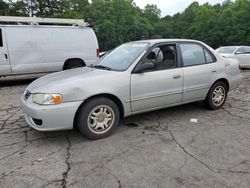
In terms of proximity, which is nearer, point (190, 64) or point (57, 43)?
point (190, 64)

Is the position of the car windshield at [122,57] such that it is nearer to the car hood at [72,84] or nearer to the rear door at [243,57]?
the car hood at [72,84]

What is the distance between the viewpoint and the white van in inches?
322

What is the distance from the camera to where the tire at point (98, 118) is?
3.76 meters

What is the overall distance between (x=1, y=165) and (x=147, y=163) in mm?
1886

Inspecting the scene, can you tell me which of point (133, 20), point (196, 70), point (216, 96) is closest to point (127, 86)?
point (196, 70)

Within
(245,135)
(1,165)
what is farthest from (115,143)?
(245,135)

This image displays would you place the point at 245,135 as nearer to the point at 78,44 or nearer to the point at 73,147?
the point at 73,147

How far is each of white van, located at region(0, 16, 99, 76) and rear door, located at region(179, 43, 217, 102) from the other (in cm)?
522

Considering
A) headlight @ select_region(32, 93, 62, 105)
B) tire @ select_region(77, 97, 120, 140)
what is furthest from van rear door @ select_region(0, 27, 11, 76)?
tire @ select_region(77, 97, 120, 140)

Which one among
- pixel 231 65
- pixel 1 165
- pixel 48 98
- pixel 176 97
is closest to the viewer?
pixel 1 165

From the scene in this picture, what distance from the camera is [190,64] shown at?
16.1 ft

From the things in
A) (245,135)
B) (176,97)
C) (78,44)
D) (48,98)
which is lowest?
(245,135)

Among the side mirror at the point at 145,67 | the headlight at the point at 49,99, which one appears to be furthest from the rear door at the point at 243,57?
the headlight at the point at 49,99

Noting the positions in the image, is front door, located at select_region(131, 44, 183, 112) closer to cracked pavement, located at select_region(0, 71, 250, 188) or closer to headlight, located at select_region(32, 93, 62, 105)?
cracked pavement, located at select_region(0, 71, 250, 188)
